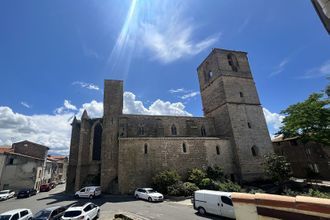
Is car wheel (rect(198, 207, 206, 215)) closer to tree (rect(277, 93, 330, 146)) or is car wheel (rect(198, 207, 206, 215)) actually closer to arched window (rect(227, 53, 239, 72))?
tree (rect(277, 93, 330, 146))

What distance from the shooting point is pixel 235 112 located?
2847 cm

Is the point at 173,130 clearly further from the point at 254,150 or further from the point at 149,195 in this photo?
the point at 149,195

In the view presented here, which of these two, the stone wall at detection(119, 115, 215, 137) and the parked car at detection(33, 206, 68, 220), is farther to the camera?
the stone wall at detection(119, 115, 215, 137)

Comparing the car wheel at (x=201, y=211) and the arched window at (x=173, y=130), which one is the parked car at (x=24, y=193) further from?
the car wheel at (x=201, y=211)

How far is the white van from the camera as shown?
12184mm

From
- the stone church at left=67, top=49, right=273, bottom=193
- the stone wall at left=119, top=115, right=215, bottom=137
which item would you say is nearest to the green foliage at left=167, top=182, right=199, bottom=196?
the stone church at left=67, top=49, right=273, bottom=193

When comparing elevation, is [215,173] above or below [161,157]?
below

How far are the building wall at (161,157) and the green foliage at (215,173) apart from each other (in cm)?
111

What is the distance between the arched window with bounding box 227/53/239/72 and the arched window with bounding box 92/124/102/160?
25663 mm

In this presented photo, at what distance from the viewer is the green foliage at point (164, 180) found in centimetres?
2059

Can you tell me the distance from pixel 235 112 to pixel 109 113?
19904 millimetres

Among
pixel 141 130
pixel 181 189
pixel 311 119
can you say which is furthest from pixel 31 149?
pixel 311 119

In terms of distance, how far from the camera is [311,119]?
64.2 feet

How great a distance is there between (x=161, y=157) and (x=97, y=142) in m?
11.6
